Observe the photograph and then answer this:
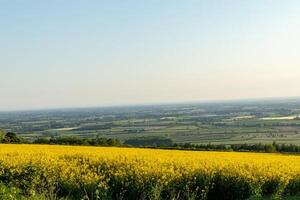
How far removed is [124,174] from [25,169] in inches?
155

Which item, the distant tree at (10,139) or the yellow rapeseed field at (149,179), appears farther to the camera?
the distant tree at (10,139)

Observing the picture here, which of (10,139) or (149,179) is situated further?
(10,139)

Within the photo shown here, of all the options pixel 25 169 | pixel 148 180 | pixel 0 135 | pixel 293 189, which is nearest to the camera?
pixel 148 180

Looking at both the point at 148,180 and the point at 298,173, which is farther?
the point at 298,173

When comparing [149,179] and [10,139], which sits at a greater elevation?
[149,179]

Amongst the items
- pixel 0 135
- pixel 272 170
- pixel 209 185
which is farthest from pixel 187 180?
pixel 0 135

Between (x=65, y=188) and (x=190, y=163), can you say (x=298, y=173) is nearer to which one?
(x=190, y=163)

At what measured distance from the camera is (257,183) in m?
14.5

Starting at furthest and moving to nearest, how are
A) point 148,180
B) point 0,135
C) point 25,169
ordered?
point 0,135
point 25,169
point 148,180

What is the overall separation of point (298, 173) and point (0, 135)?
4494 centimetres

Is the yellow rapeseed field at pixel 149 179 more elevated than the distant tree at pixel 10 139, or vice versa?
the yellow rapeseed field at pixel 149 179

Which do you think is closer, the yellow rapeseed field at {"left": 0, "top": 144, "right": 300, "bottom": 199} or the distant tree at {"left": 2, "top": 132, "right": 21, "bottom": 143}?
the yellow rapeseed field at {"left": 0, "top": 144, "right": 300, "bottom": 199}

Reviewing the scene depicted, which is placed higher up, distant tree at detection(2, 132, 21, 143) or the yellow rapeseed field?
the yellow rapeseed field

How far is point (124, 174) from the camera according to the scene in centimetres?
1493
